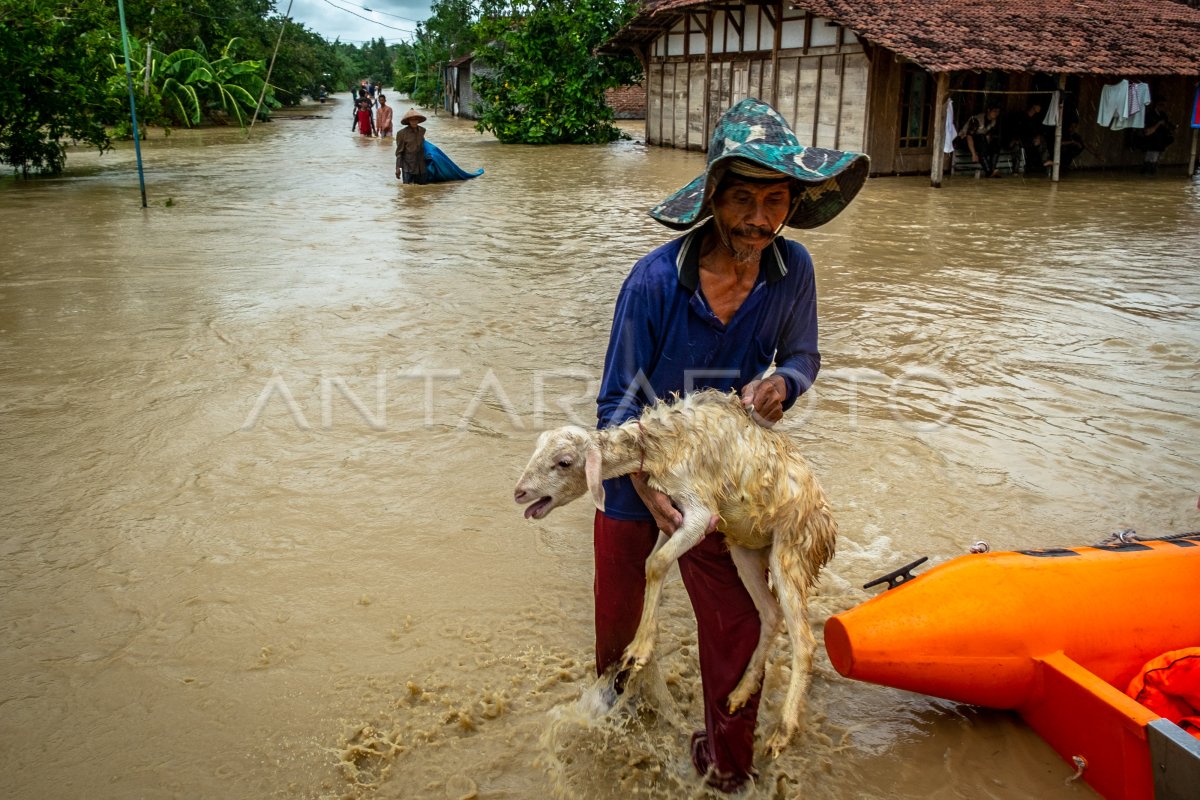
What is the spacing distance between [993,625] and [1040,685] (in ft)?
0.79

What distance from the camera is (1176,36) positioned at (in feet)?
54.1

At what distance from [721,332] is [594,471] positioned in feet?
1.73

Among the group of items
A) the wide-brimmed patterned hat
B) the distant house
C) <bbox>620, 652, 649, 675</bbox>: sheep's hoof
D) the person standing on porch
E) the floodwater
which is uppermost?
the distant house

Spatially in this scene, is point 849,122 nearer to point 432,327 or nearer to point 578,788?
point 432,327

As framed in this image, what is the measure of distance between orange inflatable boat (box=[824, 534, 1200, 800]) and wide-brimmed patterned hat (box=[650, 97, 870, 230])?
117 cm

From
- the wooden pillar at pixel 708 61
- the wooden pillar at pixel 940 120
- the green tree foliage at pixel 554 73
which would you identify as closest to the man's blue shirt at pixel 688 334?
the wooden pillar at pixel 940 120

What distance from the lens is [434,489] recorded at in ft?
14.9

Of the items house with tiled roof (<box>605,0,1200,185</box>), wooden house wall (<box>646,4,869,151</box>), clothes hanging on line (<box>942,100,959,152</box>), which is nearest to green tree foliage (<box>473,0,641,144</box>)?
wooden house wall (<box>646,4,869,151</box>)

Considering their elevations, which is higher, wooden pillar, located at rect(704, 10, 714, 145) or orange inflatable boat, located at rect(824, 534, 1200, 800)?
wooden pillar, located at rect(704, 10, 714, 145)

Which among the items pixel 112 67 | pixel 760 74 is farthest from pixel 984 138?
pixel 112 67

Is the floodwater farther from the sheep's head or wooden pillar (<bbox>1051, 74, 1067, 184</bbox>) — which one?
wooden pillar (<bbox>1051, 74, 1067, 184</bbox>)

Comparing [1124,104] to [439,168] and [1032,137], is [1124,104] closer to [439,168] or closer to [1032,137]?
[1032,137]

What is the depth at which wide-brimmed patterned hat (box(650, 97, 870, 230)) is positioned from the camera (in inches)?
82.5

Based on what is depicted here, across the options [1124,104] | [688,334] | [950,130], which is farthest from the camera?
[1124,104]
